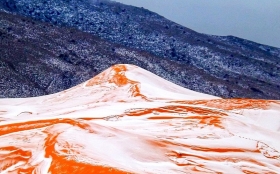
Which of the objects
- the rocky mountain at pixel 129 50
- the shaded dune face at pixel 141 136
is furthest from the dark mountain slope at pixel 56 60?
the shaded dune face at pixel 141 136

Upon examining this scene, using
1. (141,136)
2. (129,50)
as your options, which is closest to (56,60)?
(129,50)

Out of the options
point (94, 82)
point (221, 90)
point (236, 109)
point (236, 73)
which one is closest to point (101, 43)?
point (221, 90)

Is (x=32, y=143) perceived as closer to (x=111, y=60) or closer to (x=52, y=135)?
(x=52, y=135)

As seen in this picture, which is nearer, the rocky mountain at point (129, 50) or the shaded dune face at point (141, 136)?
the shaded dune face at point (141, 136)

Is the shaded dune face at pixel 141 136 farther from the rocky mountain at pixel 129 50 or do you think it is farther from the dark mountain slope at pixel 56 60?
the rocky mountain at pixel 129 50

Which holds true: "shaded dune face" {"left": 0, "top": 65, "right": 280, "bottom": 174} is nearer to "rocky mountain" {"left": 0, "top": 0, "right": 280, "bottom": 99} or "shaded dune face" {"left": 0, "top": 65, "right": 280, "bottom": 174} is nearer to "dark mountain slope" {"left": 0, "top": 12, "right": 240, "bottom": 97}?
"dark mountain slope" {"left": 0, "top": 12, "right": 240, "bottom": 97}

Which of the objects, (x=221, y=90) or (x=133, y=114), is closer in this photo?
(x=133, y=114)
